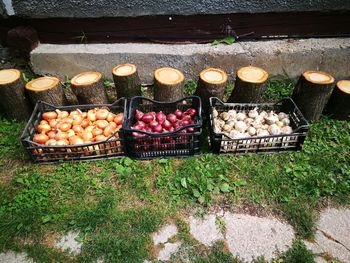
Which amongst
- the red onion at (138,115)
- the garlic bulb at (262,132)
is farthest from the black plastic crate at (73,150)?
the garlic bulb at (262,132)

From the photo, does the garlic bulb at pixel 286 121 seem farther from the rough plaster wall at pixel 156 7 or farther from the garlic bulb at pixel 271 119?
the rough plaster wall at pixel 156 7

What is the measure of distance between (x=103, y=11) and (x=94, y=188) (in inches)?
113

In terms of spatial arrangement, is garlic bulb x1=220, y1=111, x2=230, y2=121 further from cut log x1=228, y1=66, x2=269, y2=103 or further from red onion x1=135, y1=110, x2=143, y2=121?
→ red onion x1=135, y1=110, x2=143, y2=121

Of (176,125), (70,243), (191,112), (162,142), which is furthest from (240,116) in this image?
(70,243)

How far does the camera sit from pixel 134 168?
3885 millimetres

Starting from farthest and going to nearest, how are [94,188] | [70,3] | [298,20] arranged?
[298,20] < [70,3] < [94,188]

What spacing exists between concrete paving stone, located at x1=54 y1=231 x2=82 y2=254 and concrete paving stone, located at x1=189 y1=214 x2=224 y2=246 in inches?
50.1

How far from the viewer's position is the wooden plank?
16.0 feet

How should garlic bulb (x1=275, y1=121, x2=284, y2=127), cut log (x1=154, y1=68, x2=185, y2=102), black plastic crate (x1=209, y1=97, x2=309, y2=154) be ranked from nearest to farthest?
black plastic crate (x1=209, y1=97, x2=309, y2=154), garlic bulb (x1=275, y1=121, x2=284, y2=127), cut log (x1=154, y1=68, x2=185, y2=102)

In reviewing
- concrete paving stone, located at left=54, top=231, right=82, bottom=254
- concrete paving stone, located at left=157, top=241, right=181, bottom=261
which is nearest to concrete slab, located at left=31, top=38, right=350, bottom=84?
concrete paving stone, located at left=54, top=231, right=82, bottom=254

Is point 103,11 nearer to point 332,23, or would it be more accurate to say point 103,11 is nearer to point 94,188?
point 94,188

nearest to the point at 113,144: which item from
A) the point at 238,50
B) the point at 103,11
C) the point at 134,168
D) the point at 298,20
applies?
the point at 134,168

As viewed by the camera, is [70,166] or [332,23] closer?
[70,166]

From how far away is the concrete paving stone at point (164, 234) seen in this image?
10.4ft
